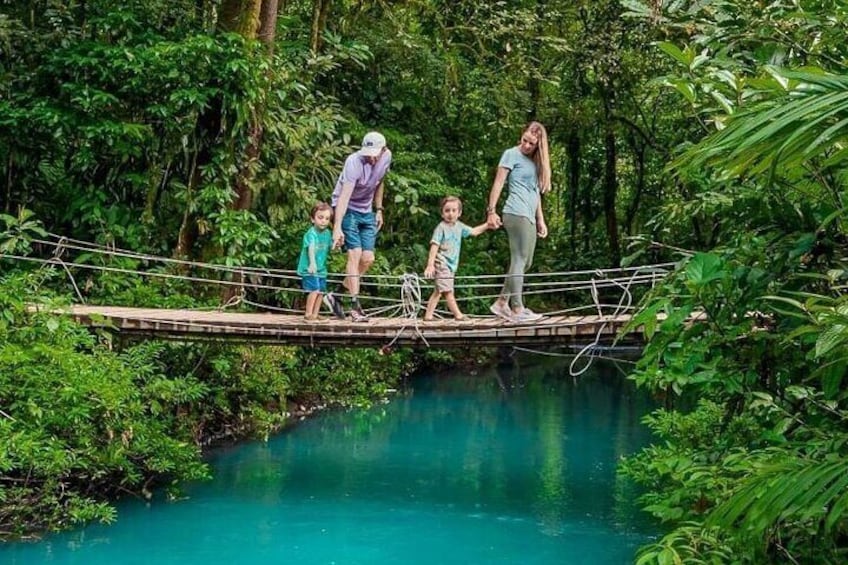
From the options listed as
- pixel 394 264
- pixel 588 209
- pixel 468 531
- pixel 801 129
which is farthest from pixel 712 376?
pixel 588 209

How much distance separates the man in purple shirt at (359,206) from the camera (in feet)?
19.6

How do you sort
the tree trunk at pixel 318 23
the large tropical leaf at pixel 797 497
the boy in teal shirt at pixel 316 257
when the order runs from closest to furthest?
the large tropical leaf at pixel 797 497, the boy in teal shirt at pixel 316 257, the tree trunk at pixel 318 23

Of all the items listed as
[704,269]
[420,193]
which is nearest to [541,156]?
[704,269]

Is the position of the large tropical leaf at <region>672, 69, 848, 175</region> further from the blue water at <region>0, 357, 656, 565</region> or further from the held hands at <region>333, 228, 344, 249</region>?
the held hands at <region>333, 228, 344, 249</region>

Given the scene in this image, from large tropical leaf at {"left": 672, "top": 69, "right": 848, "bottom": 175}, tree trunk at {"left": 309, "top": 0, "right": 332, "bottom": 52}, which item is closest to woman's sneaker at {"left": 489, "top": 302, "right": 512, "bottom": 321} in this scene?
tree trunk at {"left": 309, "top": 0, "right": 332, "bottom": 52}

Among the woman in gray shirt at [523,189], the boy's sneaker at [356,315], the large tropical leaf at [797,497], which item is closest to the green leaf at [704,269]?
the large tropical leaf at [797,497]

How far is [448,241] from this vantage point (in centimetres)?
610

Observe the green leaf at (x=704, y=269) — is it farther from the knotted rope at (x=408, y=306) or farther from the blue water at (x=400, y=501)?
the knotted rope at (x=408, y=306)

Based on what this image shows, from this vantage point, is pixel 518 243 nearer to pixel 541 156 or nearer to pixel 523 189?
pixel 523 189

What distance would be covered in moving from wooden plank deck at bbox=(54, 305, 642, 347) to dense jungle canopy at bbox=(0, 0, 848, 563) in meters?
0.28

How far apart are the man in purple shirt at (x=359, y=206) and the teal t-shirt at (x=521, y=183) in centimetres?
74

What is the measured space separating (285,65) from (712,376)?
19.2ft

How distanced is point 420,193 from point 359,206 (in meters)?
4.02

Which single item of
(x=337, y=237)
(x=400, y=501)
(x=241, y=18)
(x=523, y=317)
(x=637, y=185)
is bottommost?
(x=400, y=501)
